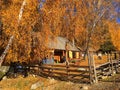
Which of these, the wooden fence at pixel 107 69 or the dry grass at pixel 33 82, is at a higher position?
the wooden fence at pixel 107 69

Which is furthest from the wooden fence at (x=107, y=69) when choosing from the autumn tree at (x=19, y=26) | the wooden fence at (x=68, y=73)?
the autumn tree at (x=19, y=26)

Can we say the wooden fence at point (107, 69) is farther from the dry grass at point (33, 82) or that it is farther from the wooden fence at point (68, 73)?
the dry grass at point (33, 82)

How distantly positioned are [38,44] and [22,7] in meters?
3.57

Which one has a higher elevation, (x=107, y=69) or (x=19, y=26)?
(x=19, y=26)

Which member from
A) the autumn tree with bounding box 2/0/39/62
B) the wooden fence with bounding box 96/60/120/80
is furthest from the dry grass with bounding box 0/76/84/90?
the wooden fence with bounding box 96/60/120/80

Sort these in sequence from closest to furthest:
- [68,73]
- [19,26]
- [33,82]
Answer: [68,73] < [33,82] < [19,26]

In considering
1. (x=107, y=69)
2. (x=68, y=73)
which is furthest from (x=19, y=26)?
(x=107, y=69)

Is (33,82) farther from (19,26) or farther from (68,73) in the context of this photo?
(19,26)

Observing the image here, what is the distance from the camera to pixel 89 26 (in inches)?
1640

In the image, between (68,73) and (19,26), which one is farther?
(19,26)

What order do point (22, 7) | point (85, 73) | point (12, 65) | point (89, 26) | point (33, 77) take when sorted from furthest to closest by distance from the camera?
point (89, 26)
point (12, 65)
point (33, 77)
point (22, 7)
point (85, 73)

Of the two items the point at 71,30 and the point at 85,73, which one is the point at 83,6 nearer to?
the point at 71,30

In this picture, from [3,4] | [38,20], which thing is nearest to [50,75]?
[38,20]

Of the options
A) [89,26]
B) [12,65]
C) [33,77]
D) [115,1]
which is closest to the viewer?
[33,77]
